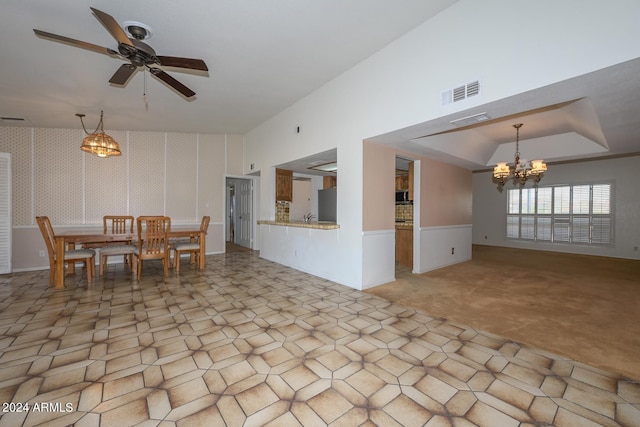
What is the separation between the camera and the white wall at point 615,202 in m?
6.69

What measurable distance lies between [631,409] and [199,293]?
13.4 feet

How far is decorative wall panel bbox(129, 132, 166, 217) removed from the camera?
6039 mm

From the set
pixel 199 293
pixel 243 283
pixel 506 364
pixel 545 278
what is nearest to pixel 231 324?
pixel 199 293

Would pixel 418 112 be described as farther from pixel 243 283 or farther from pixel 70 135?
pixel 70 135

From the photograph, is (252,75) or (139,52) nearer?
(139,52)

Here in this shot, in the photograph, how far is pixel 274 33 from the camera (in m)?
2.88

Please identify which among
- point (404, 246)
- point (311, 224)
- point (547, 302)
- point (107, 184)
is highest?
point (107, 184)

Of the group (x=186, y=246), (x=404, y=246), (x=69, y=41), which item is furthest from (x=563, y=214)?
(x=69, y=41)

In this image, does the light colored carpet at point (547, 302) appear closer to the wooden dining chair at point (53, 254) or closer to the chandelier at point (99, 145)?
the wooden dining chair at point (53, 254)

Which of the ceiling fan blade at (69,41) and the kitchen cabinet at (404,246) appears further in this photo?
the kitchen cabinet at (404,246)

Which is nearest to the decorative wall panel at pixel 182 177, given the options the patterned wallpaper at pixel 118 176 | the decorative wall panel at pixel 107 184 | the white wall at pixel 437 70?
the patterned wallpaper at pixel 118 176

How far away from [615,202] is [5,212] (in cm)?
1383

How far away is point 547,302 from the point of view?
3477 millimetres

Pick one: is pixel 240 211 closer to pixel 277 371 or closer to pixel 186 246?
pixel 186 246
